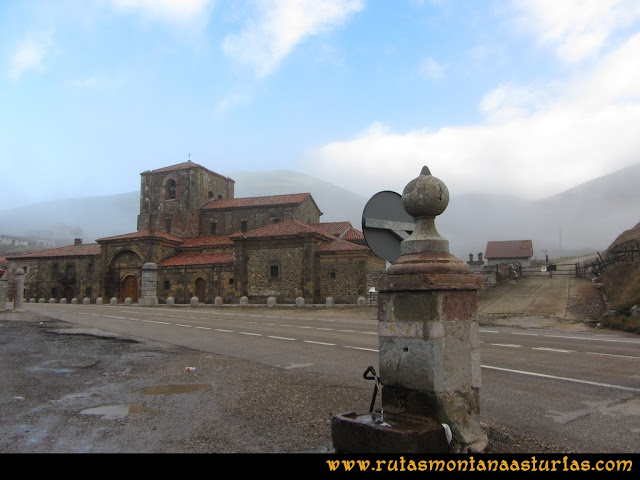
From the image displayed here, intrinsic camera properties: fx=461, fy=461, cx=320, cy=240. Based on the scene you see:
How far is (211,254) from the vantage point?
41312 mm

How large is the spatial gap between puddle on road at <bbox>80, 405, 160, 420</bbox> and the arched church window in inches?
1748

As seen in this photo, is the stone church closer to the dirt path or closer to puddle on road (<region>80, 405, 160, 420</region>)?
the dirt path

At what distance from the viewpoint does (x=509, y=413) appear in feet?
17.7

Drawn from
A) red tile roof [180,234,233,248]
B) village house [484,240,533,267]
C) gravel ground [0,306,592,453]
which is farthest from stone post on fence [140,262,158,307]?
village house [484,240,533,267]

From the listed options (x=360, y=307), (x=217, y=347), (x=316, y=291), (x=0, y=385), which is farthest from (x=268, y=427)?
(x=316, y=291)

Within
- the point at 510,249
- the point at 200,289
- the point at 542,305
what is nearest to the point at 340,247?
the point at 200,289

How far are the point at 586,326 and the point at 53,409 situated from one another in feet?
55.5

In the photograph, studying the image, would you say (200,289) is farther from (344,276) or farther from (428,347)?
(428,347)

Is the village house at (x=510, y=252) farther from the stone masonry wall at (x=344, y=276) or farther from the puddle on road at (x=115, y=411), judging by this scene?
the puddle on road at (x=115, y=411)

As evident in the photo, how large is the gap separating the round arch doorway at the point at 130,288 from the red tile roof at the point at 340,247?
62.8 ft

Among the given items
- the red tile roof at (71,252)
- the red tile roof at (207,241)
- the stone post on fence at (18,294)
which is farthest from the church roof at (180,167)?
the stone post on fence at (18,294)

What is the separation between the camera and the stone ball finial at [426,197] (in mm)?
4148

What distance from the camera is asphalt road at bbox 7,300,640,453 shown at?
489 cm

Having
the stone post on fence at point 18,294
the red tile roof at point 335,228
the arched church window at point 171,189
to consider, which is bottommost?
the stone post on fence at point 18,294
